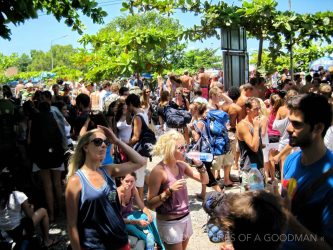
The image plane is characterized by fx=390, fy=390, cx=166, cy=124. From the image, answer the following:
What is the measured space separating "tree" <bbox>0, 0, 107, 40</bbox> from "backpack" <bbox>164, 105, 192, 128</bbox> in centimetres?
253

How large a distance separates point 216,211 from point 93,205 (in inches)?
51.2

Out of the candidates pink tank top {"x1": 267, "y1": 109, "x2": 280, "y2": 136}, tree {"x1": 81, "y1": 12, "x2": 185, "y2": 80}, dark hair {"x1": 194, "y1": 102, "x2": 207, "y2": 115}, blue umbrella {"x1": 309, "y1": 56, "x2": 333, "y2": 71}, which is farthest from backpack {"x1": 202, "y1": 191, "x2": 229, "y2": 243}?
blue umbrella {"x1": 309, "y1": 56, "x2": 333, "y2": 71}

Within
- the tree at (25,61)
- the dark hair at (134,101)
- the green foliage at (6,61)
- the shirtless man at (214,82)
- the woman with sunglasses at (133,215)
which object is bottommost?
the woman with sunglasses at (133,215)

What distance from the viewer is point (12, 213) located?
4.45 metres

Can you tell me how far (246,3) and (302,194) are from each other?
7.25 metres

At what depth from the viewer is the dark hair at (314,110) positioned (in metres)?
2.45

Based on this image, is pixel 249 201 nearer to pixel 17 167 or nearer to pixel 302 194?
pixel 302 194

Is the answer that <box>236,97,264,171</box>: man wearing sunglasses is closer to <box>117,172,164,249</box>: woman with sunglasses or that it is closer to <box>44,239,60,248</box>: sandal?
<box>117,172,164,249</box>: woman with sunglasses

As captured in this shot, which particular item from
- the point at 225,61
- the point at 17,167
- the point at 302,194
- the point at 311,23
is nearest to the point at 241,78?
the point at 225,61

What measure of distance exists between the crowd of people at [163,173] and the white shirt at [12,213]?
11 millimetres

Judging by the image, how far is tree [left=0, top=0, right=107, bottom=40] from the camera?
456 cm

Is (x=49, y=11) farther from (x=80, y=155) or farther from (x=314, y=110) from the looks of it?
(x=314, y=110)

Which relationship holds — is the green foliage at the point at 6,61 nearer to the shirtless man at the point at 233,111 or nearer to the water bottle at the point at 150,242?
the shirtless man at the point at 233,111

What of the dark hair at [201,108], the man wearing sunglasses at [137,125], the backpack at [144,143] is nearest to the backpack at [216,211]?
the backpack at [144,143]
